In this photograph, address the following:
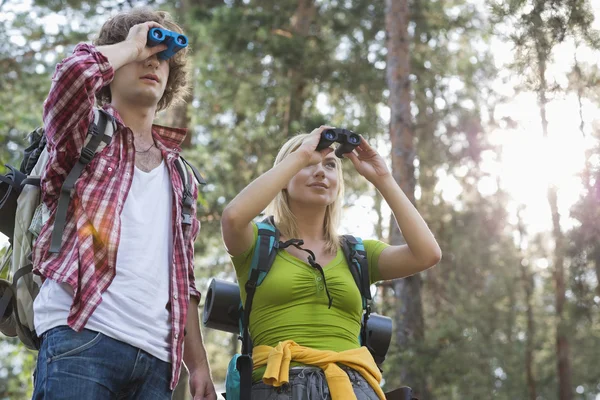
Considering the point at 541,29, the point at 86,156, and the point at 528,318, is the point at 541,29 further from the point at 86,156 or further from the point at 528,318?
the point at 528,318

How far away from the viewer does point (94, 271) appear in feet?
7.76

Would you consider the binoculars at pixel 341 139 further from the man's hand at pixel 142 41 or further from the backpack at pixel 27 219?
the backpack at pixel 27 219

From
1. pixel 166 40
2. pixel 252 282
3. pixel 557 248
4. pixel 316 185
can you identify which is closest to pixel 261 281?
pixel 252 282

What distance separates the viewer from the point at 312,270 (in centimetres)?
322

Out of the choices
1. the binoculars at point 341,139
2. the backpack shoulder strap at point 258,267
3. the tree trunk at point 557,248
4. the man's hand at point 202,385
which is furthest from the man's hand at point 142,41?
the tree trunk at point 557,248

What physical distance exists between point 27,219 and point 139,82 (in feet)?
2.28

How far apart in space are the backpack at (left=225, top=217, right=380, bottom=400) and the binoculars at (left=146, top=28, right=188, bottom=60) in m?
0.95

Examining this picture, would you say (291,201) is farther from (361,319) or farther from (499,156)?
(499,156)

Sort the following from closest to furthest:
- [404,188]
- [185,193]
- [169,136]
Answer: [185,193] → [169,136] → [404,188]

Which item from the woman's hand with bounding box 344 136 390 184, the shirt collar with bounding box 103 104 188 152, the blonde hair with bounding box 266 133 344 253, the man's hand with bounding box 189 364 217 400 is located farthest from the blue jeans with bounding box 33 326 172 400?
the woman's hand with bounding box 344 136 390 184

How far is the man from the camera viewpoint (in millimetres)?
2281

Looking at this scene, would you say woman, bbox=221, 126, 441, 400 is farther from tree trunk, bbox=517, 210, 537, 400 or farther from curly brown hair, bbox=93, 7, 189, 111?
tree trunk, bbox=517, 210, 537, 400

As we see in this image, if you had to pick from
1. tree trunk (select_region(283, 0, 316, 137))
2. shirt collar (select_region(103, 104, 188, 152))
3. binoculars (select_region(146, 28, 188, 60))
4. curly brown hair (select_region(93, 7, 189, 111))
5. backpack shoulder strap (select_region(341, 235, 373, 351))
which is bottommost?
backpack shoulder strap (select_region(341, 235, 373, 351))

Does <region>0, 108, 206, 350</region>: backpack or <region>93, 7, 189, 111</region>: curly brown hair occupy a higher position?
<region>93, 7, 189, 111</region>: curly brown hair
